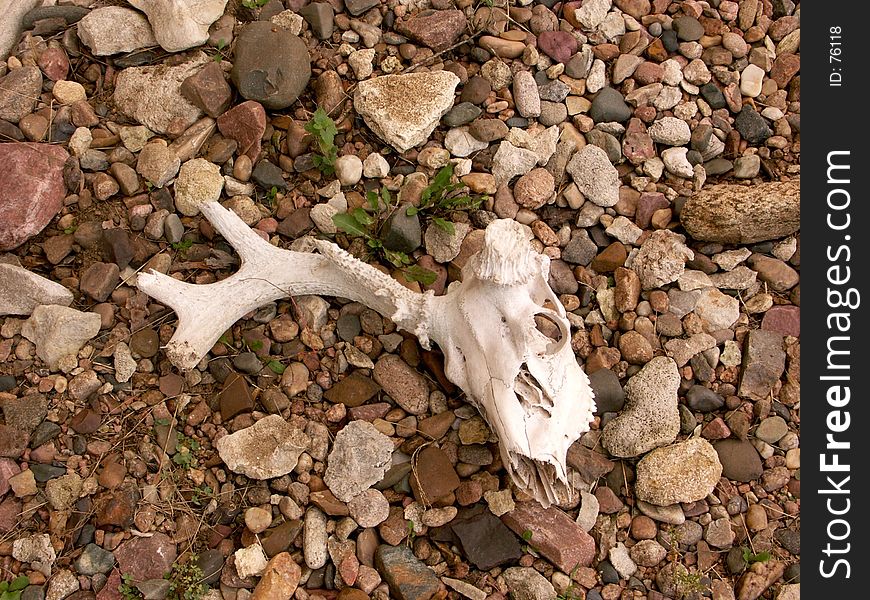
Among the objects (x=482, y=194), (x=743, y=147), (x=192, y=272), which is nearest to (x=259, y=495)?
(x=192, y=272)

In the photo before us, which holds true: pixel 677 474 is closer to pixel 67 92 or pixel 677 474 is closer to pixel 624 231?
pixel 624 231

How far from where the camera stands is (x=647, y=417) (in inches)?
130

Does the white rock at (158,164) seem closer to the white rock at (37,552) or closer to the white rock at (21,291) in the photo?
the white rock at (21,291)

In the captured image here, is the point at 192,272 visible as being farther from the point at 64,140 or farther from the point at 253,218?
the point at 64,140

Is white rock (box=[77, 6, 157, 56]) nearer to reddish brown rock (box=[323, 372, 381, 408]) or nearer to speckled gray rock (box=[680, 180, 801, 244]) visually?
reddish brown rock (box=[323, 372, 381, 408])

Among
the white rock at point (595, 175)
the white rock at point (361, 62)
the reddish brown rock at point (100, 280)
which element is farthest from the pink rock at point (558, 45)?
the reddish brown rock at point (100, 280)

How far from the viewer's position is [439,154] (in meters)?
3.68

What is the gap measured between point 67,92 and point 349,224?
1.57 meters

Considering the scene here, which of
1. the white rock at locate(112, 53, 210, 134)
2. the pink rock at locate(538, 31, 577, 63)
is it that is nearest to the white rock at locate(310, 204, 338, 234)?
the white rock at locate(112, 53, 210, 134)

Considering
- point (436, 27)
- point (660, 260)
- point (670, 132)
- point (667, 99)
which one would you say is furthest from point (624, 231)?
point (436, 27)

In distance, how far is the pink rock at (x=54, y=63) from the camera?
12.2 ft

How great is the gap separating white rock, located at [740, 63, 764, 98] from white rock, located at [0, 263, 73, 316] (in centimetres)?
352

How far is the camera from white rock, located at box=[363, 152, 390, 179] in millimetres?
3646

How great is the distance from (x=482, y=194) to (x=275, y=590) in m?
1.97
